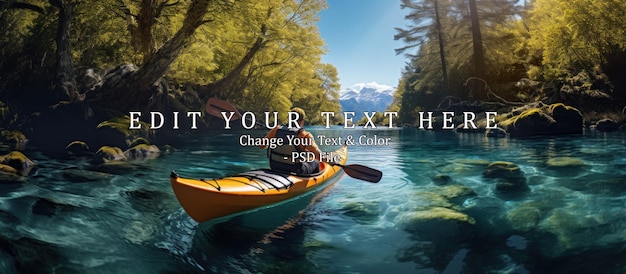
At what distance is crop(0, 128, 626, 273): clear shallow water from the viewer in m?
3.78

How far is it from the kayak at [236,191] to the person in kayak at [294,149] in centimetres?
24

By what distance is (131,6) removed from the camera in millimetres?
15312

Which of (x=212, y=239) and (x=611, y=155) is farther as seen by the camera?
(x=611, y=155)

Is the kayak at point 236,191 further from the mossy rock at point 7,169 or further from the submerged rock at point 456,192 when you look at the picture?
the mossy rock at point 7,169

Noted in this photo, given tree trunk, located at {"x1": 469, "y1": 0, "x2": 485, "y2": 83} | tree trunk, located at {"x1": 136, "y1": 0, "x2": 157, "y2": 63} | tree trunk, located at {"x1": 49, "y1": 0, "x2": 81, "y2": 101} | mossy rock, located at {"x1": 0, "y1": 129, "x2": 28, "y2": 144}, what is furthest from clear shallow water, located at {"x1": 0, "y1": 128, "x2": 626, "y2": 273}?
tree trunk, located at {"x1": 469, "y1": 0, "x2": 485, "y2": 83}

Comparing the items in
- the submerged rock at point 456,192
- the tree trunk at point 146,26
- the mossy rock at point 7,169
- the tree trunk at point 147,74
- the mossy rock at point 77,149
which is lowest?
the submerged rock at point 456,192

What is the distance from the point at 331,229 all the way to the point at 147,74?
37.2ft

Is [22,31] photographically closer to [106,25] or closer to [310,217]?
[106,25]

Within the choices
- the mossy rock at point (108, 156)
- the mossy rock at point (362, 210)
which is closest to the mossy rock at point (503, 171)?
the mossy rock at point (362, 210)

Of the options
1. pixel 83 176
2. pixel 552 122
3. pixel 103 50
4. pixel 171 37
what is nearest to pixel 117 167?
pixel 83 176

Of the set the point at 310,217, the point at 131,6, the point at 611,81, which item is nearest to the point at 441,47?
the point at 611,81

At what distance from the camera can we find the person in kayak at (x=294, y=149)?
6277mm

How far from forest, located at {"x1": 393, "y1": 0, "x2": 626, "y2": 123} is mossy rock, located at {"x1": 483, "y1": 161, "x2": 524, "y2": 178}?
470 inches

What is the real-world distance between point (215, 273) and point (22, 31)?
1631 cm
